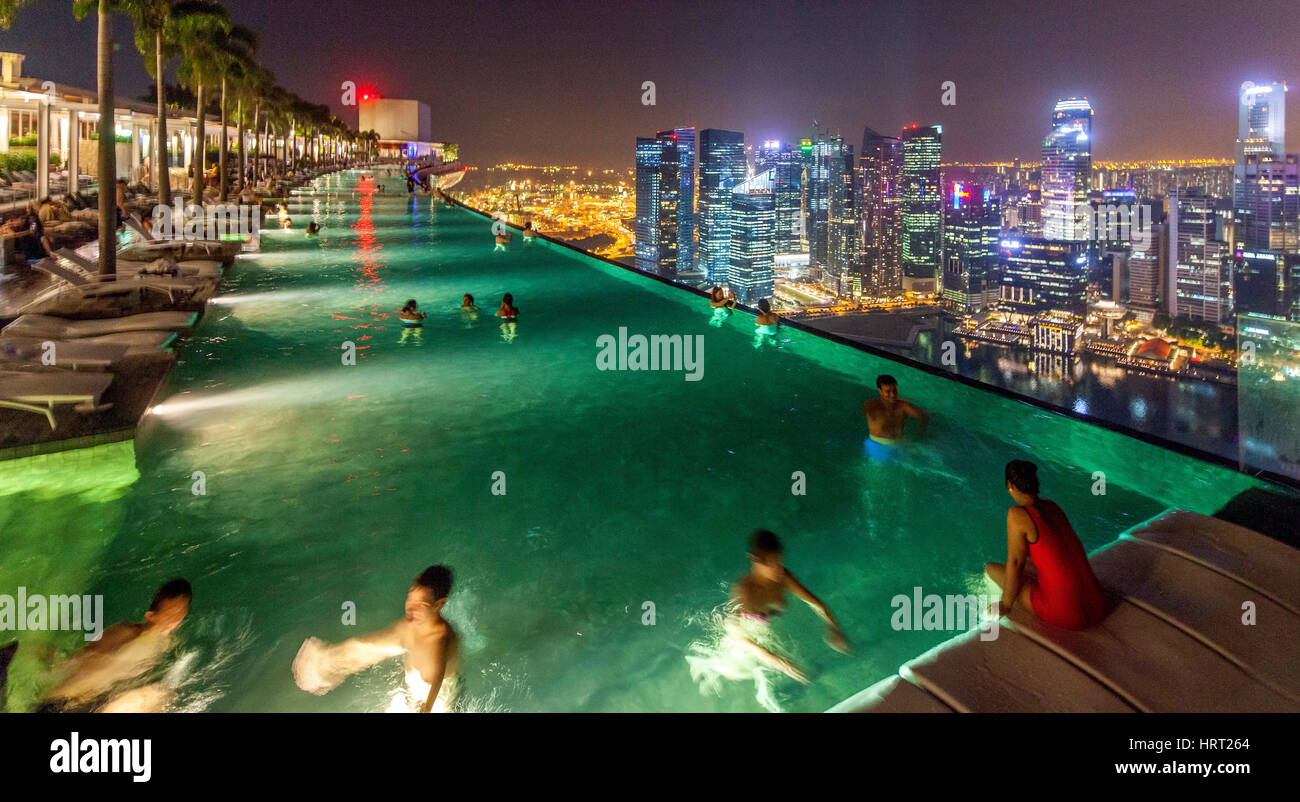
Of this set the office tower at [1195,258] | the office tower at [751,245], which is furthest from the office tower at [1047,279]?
the office tower at [751,245]

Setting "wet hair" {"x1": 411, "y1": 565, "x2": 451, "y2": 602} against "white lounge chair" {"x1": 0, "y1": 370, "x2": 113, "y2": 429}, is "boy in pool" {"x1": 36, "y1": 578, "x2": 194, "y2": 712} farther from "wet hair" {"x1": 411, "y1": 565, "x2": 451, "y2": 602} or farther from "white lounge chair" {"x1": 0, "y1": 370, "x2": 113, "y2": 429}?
"white lounge chair" {"x1": 0, "y1": 370, "x2": 113, "y2": 429}

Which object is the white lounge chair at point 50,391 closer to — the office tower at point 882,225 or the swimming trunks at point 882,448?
the swimming trunks at point 882,448

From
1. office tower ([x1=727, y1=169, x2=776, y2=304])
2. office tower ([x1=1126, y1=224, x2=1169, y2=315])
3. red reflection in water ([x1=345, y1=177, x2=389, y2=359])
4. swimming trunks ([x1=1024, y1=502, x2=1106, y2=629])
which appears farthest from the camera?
office tower ([x1=727, y1=169, x2=776, y2=304])

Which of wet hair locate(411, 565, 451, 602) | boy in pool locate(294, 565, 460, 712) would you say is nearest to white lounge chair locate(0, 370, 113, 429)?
boy in pool locate(294, 565, 460, 712)

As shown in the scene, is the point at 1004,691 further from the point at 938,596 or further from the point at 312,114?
the point at 312,114

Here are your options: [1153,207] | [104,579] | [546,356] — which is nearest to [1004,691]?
[104,579]
